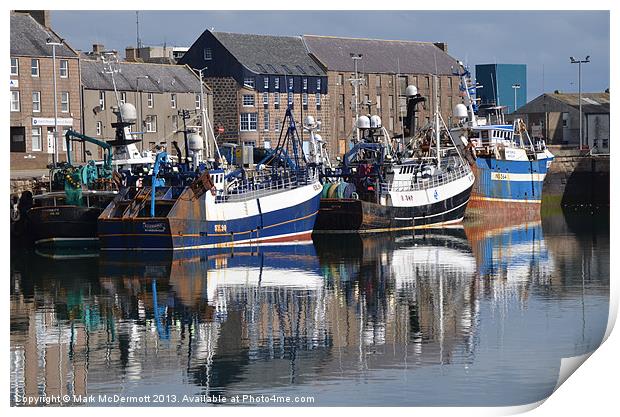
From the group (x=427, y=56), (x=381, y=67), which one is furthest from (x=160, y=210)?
(x=427, y=56)

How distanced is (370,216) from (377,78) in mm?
33007

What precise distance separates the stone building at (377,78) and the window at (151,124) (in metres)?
11.4

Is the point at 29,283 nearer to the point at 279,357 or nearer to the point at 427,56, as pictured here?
the point at 279,357

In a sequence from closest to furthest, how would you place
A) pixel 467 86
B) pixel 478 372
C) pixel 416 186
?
1. pixel 478 372
2. pixel 416 186
3. pixel 467 86

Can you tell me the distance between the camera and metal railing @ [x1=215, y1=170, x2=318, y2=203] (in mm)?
40688

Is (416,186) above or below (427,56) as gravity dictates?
below

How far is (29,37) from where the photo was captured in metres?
59.2

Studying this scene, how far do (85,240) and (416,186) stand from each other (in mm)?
13833

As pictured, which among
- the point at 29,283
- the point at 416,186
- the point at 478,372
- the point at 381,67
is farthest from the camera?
the point at 381,67

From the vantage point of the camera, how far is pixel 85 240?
132 ft

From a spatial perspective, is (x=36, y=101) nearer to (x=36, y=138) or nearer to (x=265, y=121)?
(x=36, y=138)

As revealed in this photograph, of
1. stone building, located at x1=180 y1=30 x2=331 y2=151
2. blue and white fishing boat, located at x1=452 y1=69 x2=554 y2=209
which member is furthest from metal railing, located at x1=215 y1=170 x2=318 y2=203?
stone building, located at x1=180 y1=30 x2=331 y2=151

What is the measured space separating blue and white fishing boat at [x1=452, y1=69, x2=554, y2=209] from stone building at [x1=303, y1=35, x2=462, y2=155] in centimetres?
1584

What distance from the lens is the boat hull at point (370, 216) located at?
150 feet
